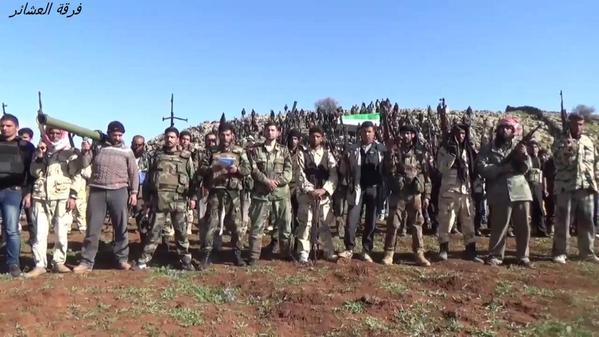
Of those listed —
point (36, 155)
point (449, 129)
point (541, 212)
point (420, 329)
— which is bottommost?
point (420, 329)

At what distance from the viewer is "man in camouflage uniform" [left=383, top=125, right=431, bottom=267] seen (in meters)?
8.10

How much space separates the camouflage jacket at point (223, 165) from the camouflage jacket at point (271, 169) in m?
0.19

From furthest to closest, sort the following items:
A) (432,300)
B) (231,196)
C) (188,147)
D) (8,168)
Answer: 1. (188,147)
2. (231,196)
3. (8,168)
4. (432,300)

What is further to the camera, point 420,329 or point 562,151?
point 562,151

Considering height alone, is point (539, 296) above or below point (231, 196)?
below

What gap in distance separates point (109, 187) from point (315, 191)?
3.00 meters

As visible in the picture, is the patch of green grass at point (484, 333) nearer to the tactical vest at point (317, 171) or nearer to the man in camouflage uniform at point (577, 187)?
the tactical vest at point (317, 171)

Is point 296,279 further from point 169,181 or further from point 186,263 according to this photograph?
point 169,181

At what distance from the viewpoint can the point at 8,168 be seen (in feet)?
23.2

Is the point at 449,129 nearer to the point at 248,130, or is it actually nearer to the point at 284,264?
the point at 284,264

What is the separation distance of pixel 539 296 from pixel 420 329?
2179mm

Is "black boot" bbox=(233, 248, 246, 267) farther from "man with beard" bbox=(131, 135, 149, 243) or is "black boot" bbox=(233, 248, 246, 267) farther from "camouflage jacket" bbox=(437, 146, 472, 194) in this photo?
"camouflage jacket" bbox=(437, 146, 472, 194)

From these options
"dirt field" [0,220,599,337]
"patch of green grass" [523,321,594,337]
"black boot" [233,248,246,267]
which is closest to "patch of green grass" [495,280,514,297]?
"dirt field" [0,220,599,337]

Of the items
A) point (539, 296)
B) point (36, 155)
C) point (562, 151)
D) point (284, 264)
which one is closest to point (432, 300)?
point (539, 296)
